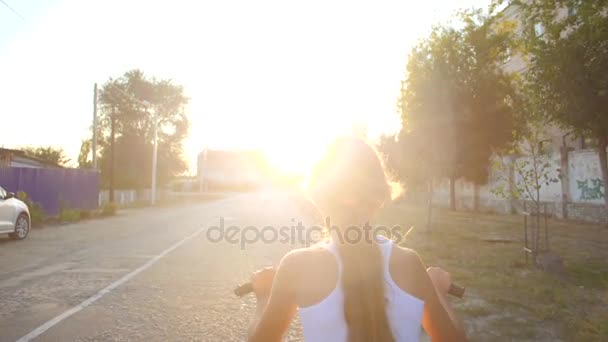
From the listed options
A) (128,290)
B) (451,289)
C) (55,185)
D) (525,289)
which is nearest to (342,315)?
(451,289)

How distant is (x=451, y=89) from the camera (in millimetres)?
16281

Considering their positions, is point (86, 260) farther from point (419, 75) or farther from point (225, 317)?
point (419, 75)

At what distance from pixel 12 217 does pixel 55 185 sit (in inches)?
436

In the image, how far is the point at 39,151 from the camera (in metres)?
49.9

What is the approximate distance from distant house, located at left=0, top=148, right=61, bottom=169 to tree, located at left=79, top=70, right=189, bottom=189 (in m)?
14.0

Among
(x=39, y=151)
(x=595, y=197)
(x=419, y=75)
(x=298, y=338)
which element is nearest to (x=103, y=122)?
(x=39, y=151)

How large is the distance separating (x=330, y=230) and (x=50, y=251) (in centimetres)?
1167

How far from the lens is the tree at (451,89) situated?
54.1 feet

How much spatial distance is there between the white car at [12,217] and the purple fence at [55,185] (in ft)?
27.3

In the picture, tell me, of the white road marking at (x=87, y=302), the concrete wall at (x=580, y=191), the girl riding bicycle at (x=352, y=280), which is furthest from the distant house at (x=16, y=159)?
the girl riding bicycle at (x=352, y=280)

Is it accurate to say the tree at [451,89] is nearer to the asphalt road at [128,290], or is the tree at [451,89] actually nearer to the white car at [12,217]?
the asphalt road at [128,290]

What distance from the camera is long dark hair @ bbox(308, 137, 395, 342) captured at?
1645 mm

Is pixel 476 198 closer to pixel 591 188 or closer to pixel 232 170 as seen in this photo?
pixel 591 188

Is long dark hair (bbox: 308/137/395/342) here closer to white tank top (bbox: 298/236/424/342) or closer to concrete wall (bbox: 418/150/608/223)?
white tank top (bbox: 298/236/424/342)
